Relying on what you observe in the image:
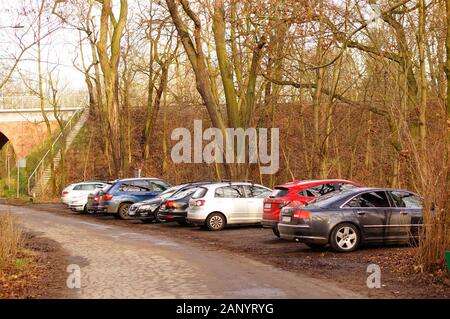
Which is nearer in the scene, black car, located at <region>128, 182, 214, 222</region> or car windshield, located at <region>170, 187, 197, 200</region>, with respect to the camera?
car windshield, located at <region>170, 187, 197, 200</region>

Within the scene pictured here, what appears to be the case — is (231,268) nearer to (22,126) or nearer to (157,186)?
(157,186)

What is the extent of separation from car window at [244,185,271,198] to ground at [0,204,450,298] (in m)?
2.27

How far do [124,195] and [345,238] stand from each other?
15.6m

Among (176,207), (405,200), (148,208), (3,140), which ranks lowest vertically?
(148,208)

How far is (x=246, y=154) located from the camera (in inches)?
1099

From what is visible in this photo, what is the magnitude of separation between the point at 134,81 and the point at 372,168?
80.4 ft

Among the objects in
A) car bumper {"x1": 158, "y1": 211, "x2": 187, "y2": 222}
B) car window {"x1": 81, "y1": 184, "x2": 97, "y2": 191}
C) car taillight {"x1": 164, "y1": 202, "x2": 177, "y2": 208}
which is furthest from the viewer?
car window {"x1": 81, "y1": 184, "x2": 97, "y2": 191}

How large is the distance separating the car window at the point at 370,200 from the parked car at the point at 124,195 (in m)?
14.9

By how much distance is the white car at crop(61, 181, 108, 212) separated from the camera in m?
33.9

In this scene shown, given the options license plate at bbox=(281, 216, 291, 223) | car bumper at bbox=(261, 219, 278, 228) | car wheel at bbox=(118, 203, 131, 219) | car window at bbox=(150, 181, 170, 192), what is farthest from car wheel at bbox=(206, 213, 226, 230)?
car wheel at bbox=(118, 203, 131, 219)

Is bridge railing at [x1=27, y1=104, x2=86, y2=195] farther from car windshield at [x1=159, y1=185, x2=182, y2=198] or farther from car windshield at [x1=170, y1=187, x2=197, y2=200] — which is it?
car windshield at [x1=170, y1=187, x2=197, y2=200]

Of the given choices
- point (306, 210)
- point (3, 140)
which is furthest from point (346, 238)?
point (3, 140)

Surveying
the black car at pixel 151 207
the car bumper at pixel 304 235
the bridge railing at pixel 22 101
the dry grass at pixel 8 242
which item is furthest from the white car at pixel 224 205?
the bridge railing at pixel 22 101

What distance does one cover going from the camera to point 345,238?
1488 cm
